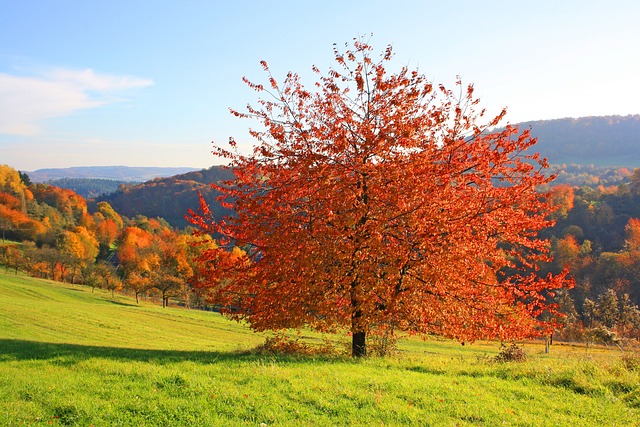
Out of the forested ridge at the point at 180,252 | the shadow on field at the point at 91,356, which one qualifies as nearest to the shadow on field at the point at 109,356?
the shadow on field at the point at 91,356

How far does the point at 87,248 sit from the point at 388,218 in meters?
107

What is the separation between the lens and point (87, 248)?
335 ft

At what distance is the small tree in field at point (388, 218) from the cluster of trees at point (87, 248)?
16.9 m

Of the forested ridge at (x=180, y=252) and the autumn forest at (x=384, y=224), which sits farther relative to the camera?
the forested ridge at (x=180, y=252)

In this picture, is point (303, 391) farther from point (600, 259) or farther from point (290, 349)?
point (600, 259)

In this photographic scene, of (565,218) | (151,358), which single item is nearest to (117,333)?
(151,358)

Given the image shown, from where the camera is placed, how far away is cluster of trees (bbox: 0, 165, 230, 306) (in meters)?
69.6

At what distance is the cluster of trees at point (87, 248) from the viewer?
6962cm

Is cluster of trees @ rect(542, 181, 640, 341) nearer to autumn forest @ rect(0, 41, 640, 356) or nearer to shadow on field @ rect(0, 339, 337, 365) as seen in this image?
autumn forest @ rect(0, 41, 640, 356)

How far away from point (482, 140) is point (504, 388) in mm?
6496

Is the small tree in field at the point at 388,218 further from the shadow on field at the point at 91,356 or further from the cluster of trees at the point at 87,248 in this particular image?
the cluster of trees at the point at 87,248

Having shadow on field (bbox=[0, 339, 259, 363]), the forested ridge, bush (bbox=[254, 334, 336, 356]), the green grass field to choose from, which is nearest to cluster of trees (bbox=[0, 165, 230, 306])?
the forested ridge

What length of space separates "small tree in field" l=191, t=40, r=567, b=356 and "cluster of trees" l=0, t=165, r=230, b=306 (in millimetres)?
16919

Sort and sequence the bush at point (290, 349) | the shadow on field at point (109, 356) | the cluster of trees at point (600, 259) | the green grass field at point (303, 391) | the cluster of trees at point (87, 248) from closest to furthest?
the green grass field at point (303, 391) → the shadow on field at point (109, 356) → the bush at point (290, 349) → the cluster of trees at point (600, 259) → the cluster of trees at point (87, 248)
